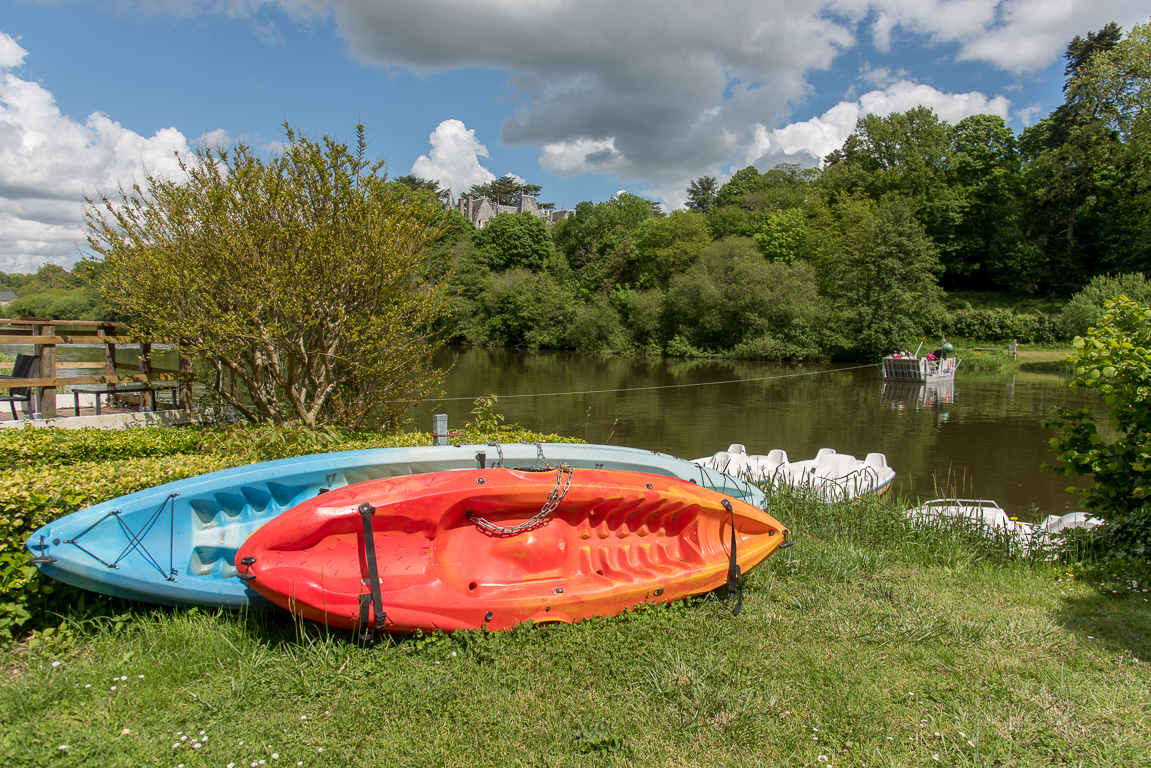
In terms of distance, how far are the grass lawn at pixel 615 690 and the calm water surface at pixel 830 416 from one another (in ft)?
21.5

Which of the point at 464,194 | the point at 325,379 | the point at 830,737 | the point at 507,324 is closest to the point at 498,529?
the point at 830,737

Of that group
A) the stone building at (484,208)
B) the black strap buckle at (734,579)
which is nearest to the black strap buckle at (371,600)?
the black strap buckle at (734,579)

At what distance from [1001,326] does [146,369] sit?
50.5m

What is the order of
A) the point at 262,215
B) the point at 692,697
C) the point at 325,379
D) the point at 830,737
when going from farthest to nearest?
the point at 325,379
the point at 262,215
the point at 692,697
the point at 830,737

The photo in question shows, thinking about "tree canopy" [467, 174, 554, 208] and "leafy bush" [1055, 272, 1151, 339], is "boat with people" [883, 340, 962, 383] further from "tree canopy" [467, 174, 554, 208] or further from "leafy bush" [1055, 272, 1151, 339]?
"tree canopy" [467, 174, 554, 208]

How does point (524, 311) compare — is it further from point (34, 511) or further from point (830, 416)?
point (34, 511)

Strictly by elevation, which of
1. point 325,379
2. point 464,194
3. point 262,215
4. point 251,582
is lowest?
point 251,582

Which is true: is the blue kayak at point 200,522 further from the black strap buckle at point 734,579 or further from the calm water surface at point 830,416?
the calm water surface at point 830,416

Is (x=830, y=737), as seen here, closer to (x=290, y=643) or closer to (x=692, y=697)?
(x=692, y=697)

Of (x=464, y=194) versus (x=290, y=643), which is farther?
(x=464, y=194)

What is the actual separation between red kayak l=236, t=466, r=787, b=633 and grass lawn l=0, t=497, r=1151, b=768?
0.52 feet

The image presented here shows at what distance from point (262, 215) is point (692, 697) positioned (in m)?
6.75

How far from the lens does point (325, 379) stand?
26.1 ft

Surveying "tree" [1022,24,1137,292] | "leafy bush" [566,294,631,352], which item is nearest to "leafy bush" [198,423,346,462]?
"leafy bush" [566,294,631,352]
